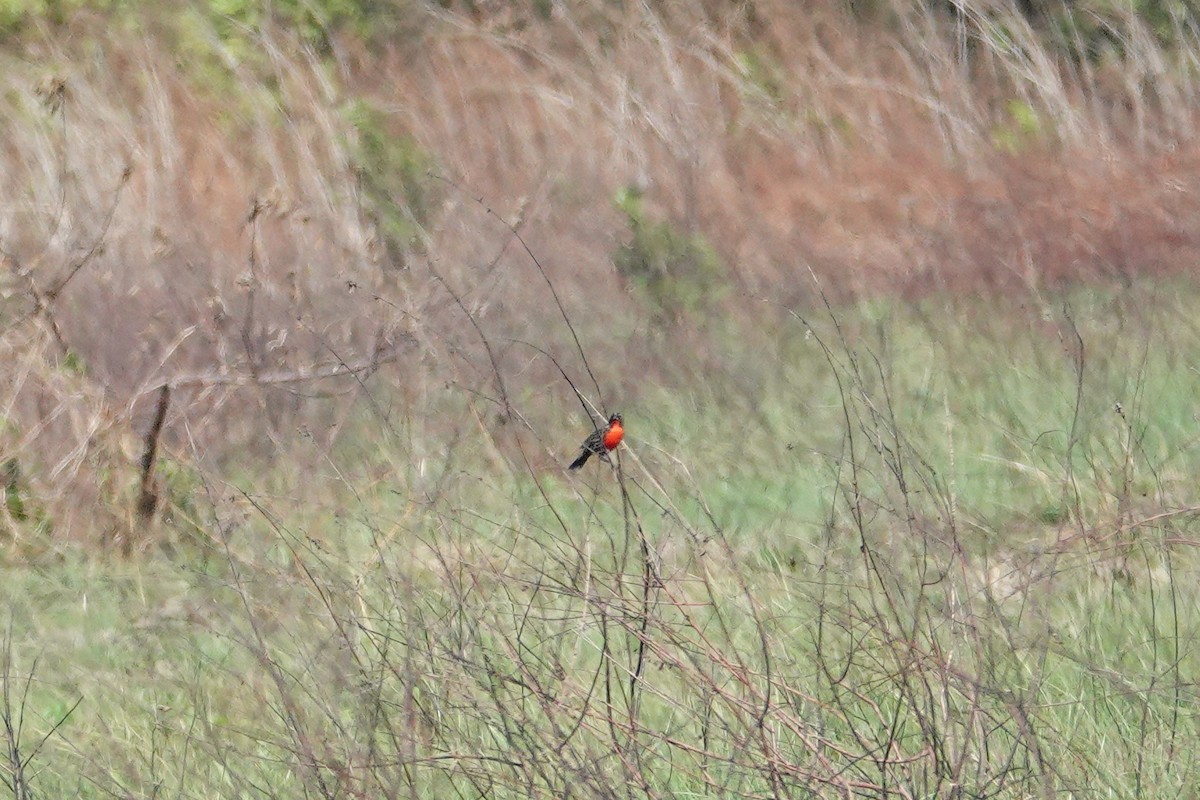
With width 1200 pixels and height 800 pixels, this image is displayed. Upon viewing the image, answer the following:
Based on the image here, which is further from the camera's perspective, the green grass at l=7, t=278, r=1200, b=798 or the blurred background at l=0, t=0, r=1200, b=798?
the blurred background at l=0, t=0, r=1200, b=798

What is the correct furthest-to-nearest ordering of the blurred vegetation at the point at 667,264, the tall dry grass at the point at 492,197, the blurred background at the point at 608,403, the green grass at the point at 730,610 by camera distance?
1. the blurred vegetation at the point at 667,264
2. the tall dry grass at the point at 492,197
3. the blurred background at the point at 608,403
4. the green grass at the point at 730,610

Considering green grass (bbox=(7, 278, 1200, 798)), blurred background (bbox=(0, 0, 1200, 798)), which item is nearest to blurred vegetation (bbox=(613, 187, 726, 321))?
blurred background (bbox=(0, 0, 1200, 798))

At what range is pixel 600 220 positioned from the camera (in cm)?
747

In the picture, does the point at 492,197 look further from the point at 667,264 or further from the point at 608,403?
the point at 608,403

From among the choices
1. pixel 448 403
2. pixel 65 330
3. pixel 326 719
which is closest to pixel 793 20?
pixel 448 403

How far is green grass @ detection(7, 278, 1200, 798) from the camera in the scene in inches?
97.1

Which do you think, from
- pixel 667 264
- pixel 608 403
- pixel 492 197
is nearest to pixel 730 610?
pixel 608 403

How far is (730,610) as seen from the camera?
3844 millimetres

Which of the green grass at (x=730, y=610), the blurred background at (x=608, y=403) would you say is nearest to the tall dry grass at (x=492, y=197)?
the blurred background at (x=608, y=403)

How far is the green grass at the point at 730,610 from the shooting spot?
2467 millimetres

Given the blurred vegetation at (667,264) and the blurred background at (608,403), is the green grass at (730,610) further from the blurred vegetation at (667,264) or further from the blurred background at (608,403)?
the blurred vegetation at (667,264)

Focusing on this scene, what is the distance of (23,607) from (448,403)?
227 centimetres

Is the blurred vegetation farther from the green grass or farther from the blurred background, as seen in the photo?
the green grass

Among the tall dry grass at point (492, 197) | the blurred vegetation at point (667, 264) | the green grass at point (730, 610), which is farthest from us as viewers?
the blurred vegetation at point (667, 264)
